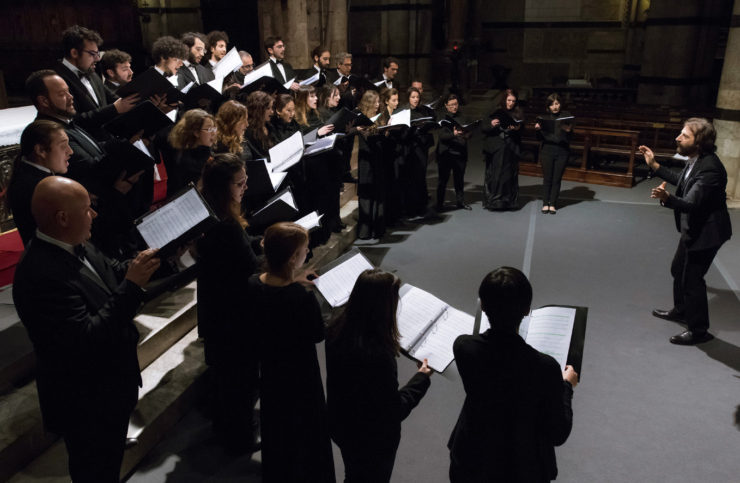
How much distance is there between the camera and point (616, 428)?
353 centimetres

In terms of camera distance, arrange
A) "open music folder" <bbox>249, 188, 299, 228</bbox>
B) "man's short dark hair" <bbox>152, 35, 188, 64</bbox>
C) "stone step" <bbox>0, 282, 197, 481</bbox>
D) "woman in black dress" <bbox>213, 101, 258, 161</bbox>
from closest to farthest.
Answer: "stone step" <bbox>0, 282, 197, 481</bbox> < "open music folder" <bbox>249, 188, 299, 228</bbox> < "woman in black dress" <bbox>213, 101, 258, 161</bbox> < "man's short dark hair" <bbox>152, 35, 188, 64</bbox>

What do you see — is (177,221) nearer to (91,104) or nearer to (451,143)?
(91,104)

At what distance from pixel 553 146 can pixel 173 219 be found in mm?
5887

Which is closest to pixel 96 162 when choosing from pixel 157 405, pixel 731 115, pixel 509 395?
pixel 157 405

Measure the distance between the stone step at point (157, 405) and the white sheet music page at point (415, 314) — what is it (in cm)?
170

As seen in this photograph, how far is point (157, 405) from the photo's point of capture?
11.3 feet

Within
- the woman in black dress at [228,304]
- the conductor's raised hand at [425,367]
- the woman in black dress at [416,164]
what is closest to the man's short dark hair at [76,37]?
the woman in black dress at [228,304]

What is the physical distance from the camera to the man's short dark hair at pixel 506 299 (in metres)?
1.96

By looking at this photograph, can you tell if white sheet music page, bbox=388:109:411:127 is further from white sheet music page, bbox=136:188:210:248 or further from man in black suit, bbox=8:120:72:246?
man in black suit, bbox=8:120:72:246

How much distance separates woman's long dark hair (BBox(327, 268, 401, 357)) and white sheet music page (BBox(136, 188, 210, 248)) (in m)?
0.96

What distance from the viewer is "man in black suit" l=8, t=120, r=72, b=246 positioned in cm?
273

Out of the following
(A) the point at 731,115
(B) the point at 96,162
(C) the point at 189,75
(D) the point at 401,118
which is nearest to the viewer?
(B) the point at 96,162

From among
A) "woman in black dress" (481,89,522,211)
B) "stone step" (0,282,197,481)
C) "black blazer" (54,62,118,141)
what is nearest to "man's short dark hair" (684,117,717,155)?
"woman in black dress" (481,89,522,211)

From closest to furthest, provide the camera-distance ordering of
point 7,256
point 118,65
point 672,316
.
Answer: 1. point 7,256
2. point 118,65
3. point 672,316
